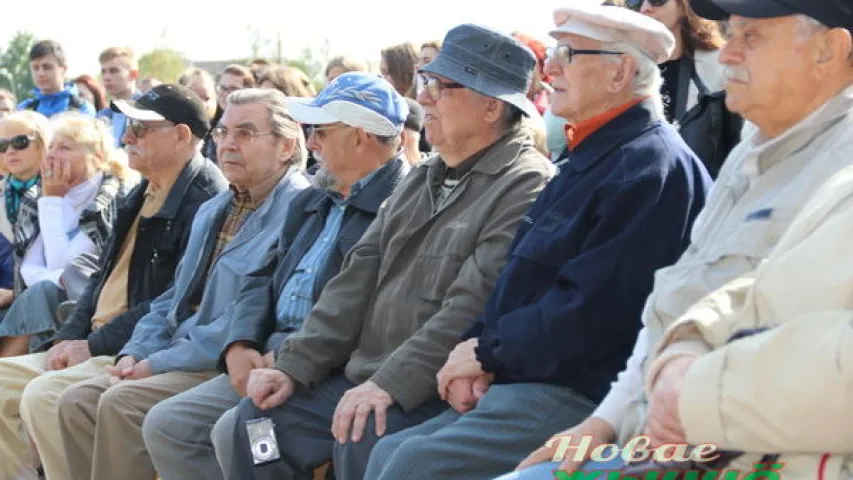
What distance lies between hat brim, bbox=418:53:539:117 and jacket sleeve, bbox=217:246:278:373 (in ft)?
4.10

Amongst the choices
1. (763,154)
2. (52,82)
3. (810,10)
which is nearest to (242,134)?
(763,154)

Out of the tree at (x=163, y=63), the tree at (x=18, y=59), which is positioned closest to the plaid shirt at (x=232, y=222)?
the tree at (x=163, y=63)

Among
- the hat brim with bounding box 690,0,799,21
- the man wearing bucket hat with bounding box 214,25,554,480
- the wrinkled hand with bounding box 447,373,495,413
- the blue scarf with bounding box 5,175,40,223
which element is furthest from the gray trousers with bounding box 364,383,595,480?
the blue scarf with bounding box 5,175,40,223

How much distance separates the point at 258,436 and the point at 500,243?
42.6 inches

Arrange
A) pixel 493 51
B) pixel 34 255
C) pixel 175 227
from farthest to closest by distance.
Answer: pixel 34 255 → pixel 175 227 → pixel 493 51

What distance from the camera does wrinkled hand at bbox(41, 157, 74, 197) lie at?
7086mm

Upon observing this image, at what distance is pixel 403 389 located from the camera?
4.11 m

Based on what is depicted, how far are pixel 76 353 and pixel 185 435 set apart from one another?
1.52m

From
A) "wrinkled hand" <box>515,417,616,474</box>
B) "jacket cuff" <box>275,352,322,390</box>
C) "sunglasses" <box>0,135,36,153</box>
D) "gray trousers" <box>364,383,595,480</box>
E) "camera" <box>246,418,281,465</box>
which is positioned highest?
"wrinkled hand" <box>515,417,616,474</box>

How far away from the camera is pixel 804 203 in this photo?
2.81 meters

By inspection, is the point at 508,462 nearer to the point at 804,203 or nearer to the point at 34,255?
the point at 804,203

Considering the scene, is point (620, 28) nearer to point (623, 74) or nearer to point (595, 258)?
point (623, 74)

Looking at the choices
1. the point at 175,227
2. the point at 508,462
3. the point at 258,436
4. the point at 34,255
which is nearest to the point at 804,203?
the point at 508,462

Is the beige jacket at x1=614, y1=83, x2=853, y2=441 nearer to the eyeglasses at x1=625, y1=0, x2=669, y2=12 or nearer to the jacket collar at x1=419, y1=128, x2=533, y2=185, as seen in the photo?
the jacket collar at x1=419, y1=128, x2=533, y2=185
